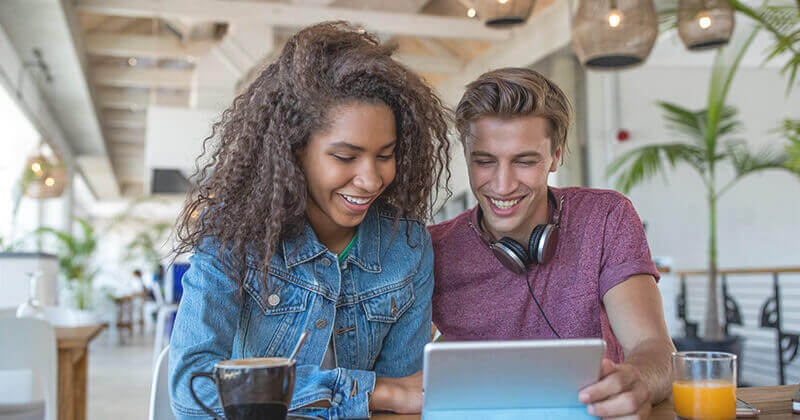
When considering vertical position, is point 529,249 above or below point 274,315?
above

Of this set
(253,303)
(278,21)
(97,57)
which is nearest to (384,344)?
(253,303)

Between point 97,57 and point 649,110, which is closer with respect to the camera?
point 649,110

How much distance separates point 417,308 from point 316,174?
33cm

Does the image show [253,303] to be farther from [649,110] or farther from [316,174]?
[649,110]

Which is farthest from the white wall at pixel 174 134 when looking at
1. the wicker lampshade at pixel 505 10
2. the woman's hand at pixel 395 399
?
the woman's hand at pixel 395 399

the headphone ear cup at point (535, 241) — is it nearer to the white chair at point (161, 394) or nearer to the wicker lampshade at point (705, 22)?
the white chair at point (161, 394)

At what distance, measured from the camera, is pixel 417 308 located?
1304 mm

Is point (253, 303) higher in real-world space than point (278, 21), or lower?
lower

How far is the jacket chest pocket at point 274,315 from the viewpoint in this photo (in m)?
1.15

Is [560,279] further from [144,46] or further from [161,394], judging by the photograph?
[144,46]

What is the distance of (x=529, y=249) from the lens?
1.48 meters

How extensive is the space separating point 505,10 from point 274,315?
2849mm

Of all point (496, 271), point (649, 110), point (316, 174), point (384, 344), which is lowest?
point (384, 344)

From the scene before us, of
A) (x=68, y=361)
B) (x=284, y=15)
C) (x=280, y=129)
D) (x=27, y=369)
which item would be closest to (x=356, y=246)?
(x=280, y=129)
